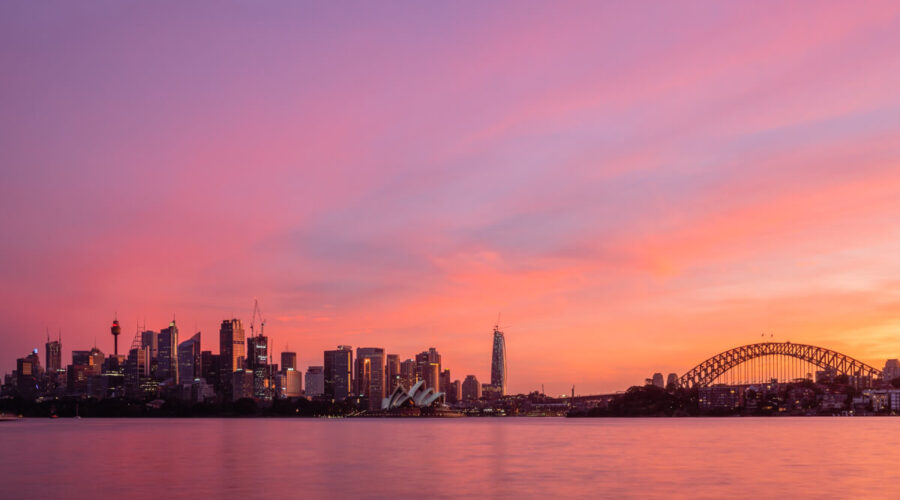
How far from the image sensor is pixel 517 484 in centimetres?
5556

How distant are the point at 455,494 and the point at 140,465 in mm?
34895

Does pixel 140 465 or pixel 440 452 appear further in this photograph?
pixel 440 452

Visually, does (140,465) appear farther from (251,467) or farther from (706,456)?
(706,456)

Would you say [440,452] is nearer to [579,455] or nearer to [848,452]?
[579,455]

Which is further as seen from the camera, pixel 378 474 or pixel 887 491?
pixel 378 474

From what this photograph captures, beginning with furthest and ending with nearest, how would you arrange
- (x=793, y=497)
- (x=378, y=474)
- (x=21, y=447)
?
(x=21, y=447)
(x=378, y=474)
(x=793, y=497)

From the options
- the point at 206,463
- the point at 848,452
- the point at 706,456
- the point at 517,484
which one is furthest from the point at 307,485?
the point at 848,452

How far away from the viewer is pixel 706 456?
270 ft

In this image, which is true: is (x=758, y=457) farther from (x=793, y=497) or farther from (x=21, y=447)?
(x=21, y=447)

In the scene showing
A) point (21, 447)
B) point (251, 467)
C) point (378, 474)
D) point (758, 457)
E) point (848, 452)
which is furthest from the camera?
point (21, 447)

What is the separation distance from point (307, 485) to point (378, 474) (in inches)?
353

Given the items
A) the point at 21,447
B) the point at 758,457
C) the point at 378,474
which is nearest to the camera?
the point at 378,474

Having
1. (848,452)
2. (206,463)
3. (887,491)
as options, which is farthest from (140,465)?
(848,452)

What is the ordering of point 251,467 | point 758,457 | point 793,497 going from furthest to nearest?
point 758,457 < point 251,467 < point 793,497
